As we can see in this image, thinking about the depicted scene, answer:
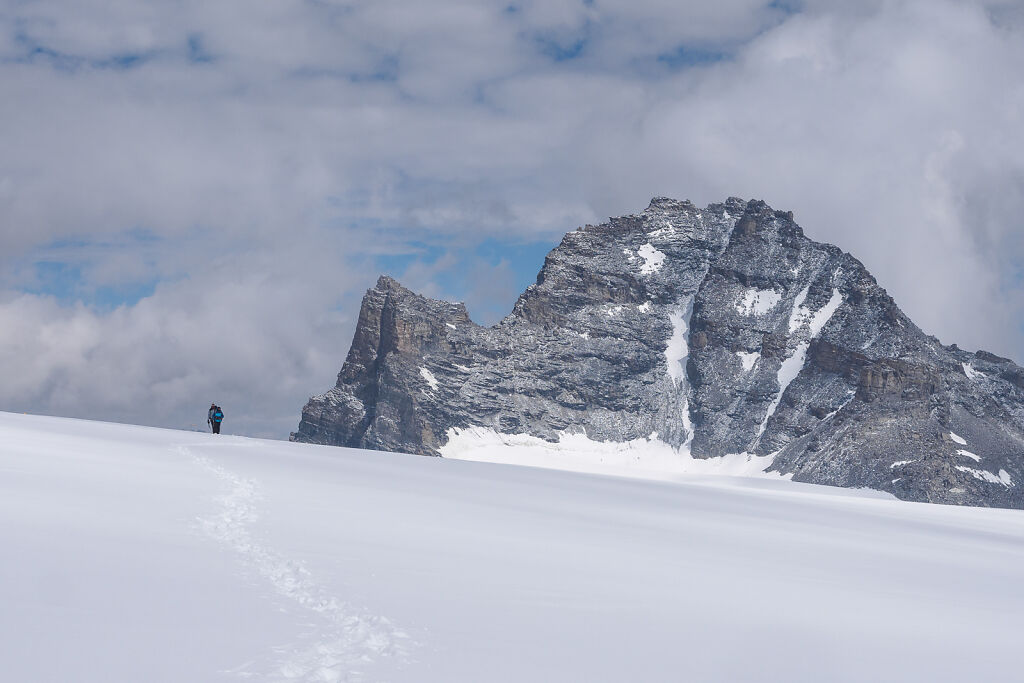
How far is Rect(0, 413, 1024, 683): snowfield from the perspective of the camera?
1079 cm

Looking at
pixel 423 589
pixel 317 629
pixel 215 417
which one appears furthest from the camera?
pixel 215 417

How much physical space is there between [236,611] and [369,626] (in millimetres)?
1612

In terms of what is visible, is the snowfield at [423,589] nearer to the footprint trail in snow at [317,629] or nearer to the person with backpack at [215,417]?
the footprint trail in snow at [317,629]

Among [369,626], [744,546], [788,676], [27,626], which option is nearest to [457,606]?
[369,626]

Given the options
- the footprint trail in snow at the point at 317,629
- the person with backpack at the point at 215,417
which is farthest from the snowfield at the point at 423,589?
→ the person with backpack at the point at 215,417

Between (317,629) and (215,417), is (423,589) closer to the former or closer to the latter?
(317,629)

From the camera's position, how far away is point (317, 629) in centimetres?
1153

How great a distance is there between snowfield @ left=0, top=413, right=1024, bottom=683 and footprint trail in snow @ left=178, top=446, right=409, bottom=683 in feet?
0.13

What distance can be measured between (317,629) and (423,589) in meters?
3.01

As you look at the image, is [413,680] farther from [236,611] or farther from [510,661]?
[236,611]

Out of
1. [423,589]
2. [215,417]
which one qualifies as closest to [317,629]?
[423,589]

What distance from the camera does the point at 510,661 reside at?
11.5 meters

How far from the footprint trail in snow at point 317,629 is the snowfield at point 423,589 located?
4 cm

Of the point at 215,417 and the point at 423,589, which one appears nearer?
the point at 423,589
